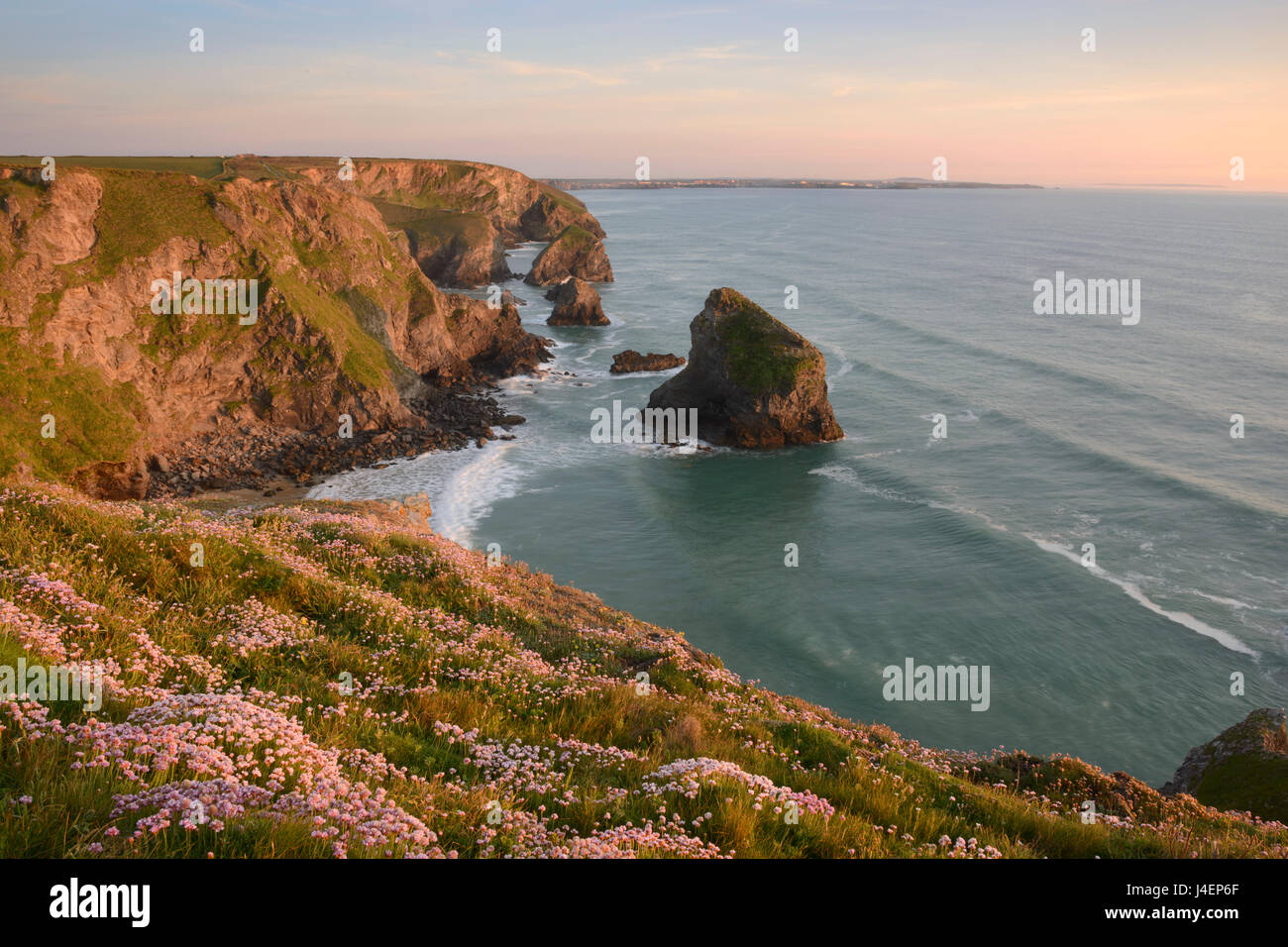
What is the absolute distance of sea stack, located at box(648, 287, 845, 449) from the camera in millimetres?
54188

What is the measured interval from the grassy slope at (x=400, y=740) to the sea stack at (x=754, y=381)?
40322mm

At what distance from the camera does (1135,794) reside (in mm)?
12336

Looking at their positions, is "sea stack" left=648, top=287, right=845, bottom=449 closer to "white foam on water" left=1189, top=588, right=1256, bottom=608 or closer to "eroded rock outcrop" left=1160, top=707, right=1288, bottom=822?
"white foam on water" left=1189, top=588, right=1256, bottom=608

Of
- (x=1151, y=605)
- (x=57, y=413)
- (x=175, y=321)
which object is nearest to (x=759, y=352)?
(x=1151, y=605)

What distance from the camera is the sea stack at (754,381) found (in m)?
54.2

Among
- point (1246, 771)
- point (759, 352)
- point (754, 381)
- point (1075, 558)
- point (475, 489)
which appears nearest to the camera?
point (1246, 771)

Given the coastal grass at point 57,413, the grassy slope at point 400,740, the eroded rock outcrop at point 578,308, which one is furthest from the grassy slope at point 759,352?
the eroded rock outcrop at point 578,308

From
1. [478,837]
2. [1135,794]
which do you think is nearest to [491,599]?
[478,837]

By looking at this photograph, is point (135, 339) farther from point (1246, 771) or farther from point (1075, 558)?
point (1246, 771)

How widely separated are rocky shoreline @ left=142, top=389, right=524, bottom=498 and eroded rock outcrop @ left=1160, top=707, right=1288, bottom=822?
1663 inches

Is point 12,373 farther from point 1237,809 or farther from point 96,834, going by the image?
point 1237,809

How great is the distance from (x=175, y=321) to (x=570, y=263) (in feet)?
287

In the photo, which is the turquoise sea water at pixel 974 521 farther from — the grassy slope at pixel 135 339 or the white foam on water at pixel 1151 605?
the grassy slope at pixel 135 339

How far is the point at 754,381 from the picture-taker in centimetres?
5459
